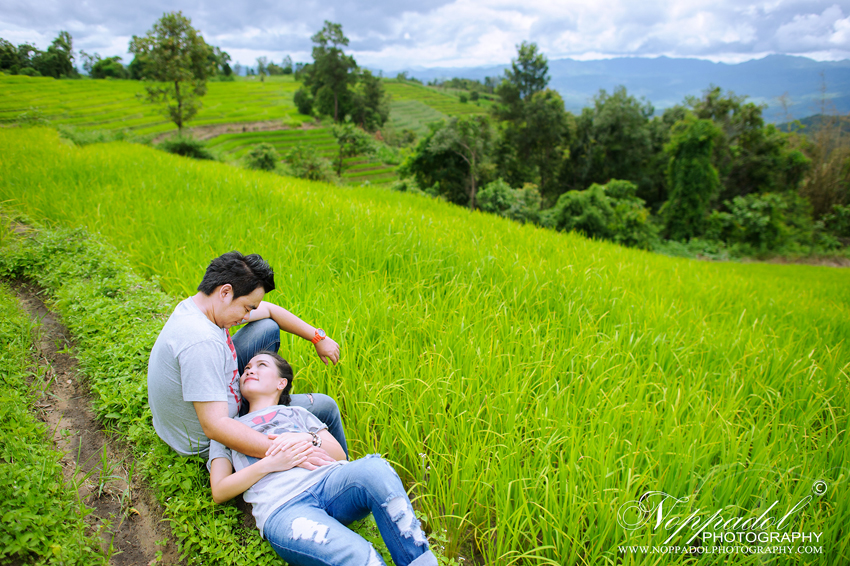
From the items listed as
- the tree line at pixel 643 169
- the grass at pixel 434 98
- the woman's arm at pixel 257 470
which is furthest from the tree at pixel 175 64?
the grass at pixel 434 98

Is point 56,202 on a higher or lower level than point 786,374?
higher

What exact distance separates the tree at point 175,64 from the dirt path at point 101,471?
21.5 meters

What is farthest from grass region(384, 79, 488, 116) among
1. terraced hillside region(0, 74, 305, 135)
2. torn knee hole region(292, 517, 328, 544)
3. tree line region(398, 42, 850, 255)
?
torn knee hole region(292, 517, 328, 544)

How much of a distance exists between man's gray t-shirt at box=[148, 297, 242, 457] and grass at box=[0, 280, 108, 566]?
0.40 m

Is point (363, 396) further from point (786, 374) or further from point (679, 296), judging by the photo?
point (679, 296)

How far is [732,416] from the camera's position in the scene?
231 cm

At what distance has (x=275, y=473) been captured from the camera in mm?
1498

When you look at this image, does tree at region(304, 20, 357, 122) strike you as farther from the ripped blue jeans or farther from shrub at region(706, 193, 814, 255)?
the ripped blue jeans

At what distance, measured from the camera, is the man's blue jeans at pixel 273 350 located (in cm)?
185

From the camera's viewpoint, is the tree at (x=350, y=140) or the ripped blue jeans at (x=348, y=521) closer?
the ripped blue jeans at (x=348, y=521)

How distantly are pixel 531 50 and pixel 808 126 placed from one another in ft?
79.3

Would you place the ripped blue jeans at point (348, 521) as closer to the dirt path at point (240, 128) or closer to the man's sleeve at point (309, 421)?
the man's sleeve at point (309, 421)

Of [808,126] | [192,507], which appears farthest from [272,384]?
[808,126]

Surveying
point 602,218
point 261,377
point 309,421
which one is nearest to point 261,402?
point 261,377
